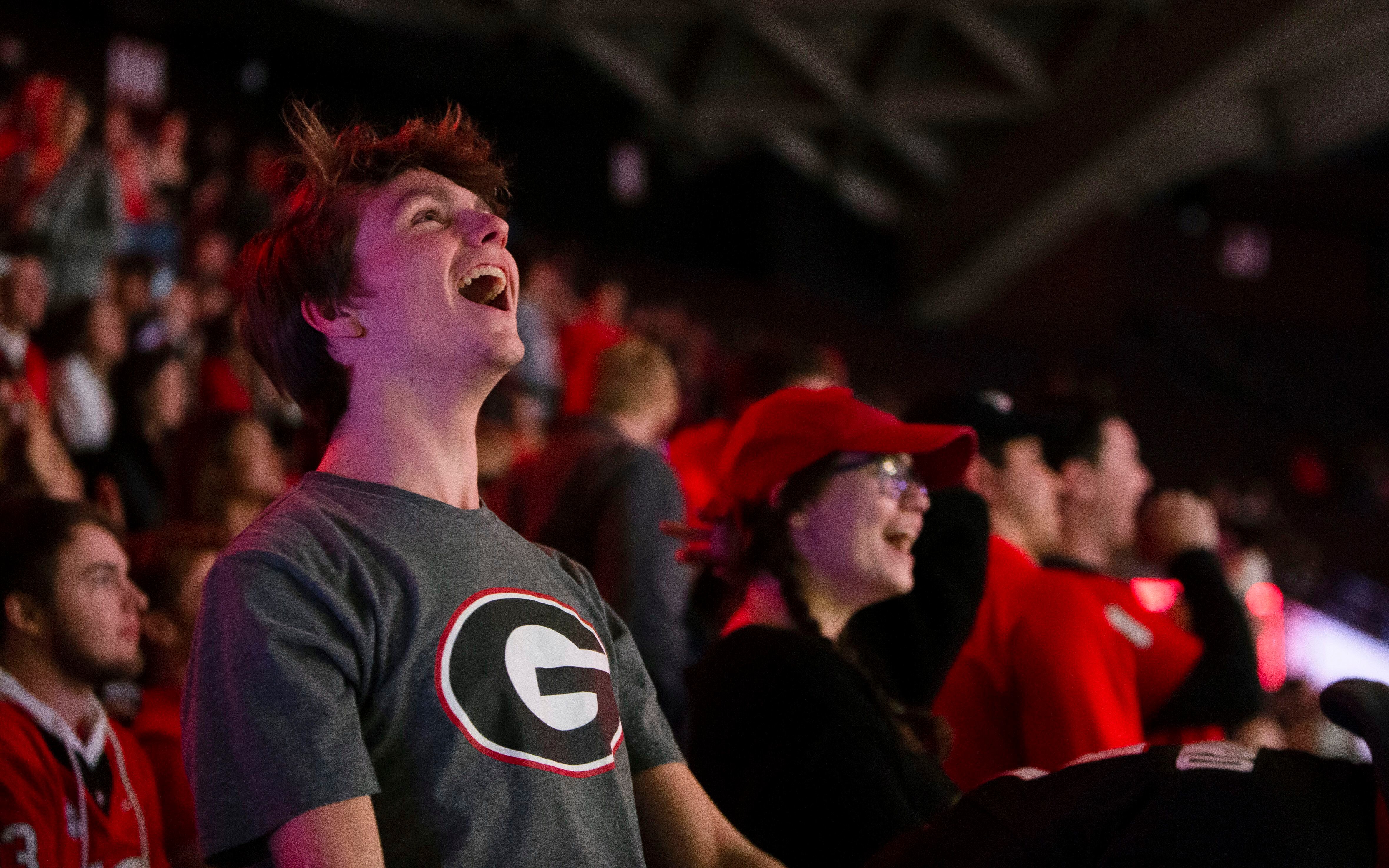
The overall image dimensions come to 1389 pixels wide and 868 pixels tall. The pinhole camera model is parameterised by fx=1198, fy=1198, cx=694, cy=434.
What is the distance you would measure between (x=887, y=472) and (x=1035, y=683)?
0.48 meters

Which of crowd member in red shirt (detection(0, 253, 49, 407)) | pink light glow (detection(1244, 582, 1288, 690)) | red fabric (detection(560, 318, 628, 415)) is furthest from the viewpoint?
pink light glow (detection(1244, 582, 1288, 690))

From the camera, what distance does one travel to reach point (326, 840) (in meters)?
0.93

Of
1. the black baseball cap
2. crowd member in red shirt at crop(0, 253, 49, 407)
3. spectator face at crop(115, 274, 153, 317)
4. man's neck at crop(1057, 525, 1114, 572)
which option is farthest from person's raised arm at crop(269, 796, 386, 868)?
spectator face at crop(115, 274, 153, 317)

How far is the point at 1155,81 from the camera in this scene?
11.6 meters

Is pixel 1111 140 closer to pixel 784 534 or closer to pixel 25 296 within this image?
pixel 25 296

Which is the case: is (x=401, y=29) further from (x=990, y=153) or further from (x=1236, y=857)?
(x=1236, y=857)

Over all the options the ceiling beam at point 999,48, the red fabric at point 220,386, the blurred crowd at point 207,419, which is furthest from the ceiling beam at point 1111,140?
the red fabric at point 220,386

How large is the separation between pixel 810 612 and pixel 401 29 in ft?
35.6

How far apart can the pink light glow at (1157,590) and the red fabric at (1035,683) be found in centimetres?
67

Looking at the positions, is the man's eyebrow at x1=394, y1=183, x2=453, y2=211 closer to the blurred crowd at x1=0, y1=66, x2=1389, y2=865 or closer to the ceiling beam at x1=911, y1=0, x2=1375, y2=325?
the blurred crowd at x1=0, y1=66, x2=1389, y2=865

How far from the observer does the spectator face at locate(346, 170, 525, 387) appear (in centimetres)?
118

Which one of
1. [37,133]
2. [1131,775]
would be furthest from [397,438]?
[37,133]

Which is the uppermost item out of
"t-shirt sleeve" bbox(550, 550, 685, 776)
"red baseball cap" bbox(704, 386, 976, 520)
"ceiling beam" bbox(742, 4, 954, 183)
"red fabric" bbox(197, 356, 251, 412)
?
"ceiling beam" bbox(742, 4, 954, 183)

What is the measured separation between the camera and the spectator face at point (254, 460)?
3049 mm
